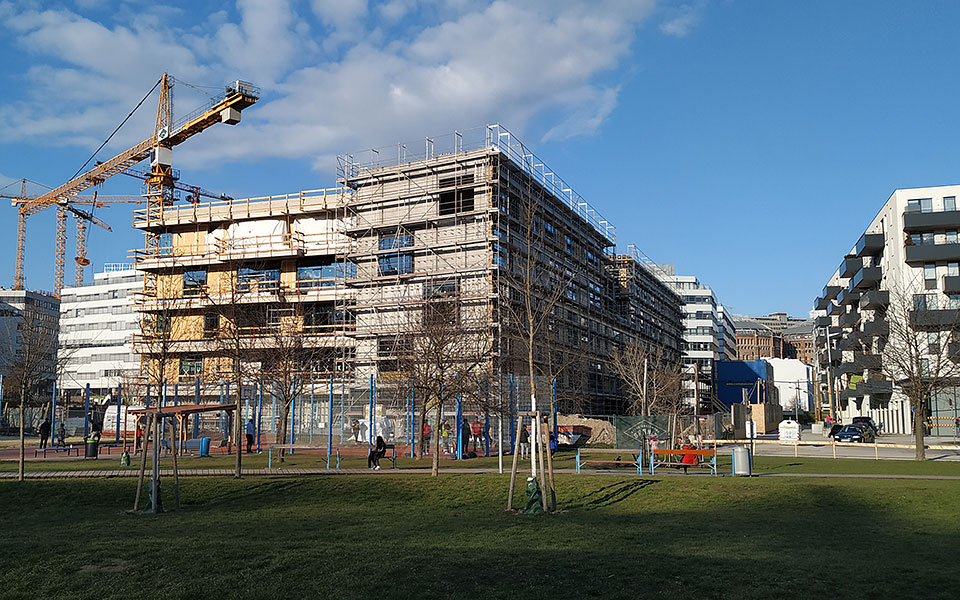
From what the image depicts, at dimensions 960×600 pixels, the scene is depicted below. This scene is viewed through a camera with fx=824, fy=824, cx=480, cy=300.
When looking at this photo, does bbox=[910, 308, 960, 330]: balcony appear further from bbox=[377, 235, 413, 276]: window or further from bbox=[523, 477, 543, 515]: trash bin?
bbox=[523, 477, 543, 515]: trash bin

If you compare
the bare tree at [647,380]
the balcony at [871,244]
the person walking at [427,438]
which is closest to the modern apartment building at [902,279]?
the balcony at [871,244]

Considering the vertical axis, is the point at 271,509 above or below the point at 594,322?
below

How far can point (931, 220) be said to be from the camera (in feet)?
234

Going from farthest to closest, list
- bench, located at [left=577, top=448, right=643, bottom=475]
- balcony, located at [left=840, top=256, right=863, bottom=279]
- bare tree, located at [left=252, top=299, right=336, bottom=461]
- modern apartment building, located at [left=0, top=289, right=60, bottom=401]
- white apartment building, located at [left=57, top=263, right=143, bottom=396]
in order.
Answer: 1. modern apartment building, located at [left=0, top=289, right=60, bottom=401]
2. white apartment building, located at [left=57, top=263, right=143, bottom=396]
3. balcony, located at [left=840, top=256, right=863, bottom=279]
4. bare tree, located at [left=252, top=299, right=336, bottom=461]
5. bench, located at [left=577, top=448, right=643, bottom=475]

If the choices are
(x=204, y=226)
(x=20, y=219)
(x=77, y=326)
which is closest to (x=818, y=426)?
(x=204, y=226)

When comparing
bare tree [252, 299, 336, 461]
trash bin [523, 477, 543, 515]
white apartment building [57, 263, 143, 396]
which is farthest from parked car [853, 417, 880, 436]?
white apartment building [57, 263, 143, 396]

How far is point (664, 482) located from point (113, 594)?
1607 centimetres

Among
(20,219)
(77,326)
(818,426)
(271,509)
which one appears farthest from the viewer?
(20,219)

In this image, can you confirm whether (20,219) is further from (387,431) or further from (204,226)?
(387,431)

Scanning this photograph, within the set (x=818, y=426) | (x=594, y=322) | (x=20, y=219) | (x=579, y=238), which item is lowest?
(x=818, y=426)

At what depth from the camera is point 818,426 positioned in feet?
262

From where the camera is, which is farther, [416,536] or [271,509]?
[271,509]

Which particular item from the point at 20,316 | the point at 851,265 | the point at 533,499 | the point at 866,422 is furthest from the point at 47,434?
the point at 20,316

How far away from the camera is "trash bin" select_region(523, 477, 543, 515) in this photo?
17531 mm
